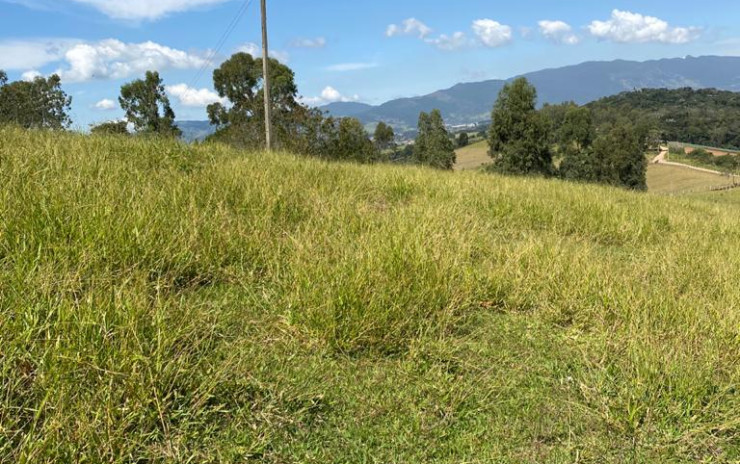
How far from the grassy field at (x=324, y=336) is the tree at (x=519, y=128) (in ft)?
125

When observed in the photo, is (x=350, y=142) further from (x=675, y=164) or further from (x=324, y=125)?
(x=675, y=164)

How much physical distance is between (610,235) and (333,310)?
438 centimetres

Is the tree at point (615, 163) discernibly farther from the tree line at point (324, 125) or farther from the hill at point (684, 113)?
the hill at point (684, 113)

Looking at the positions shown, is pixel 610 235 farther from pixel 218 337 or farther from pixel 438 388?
pixel 218 337

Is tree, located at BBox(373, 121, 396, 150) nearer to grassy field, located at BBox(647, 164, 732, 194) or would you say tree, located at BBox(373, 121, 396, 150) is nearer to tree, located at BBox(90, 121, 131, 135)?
grassy field, located at BBox(647, 164, 732, 194)

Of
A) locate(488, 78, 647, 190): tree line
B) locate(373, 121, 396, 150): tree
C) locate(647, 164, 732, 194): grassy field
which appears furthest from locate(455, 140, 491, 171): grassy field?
locate(647, 164, 732, 194): grassy field

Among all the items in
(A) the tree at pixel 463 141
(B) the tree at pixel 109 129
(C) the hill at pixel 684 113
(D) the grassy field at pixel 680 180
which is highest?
(C) the hill at pixel 684 113

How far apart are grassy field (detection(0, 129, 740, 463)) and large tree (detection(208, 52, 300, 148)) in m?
23.3

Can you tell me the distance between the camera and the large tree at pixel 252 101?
93.8 feet

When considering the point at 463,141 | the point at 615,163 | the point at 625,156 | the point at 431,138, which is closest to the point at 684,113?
the point at 463,141

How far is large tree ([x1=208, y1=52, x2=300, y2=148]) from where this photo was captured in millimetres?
28594

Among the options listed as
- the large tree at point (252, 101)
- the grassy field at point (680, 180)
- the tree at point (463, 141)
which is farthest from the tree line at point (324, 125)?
the tree at point (463, 141)

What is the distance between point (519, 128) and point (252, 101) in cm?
2295

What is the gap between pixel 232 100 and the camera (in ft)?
128
